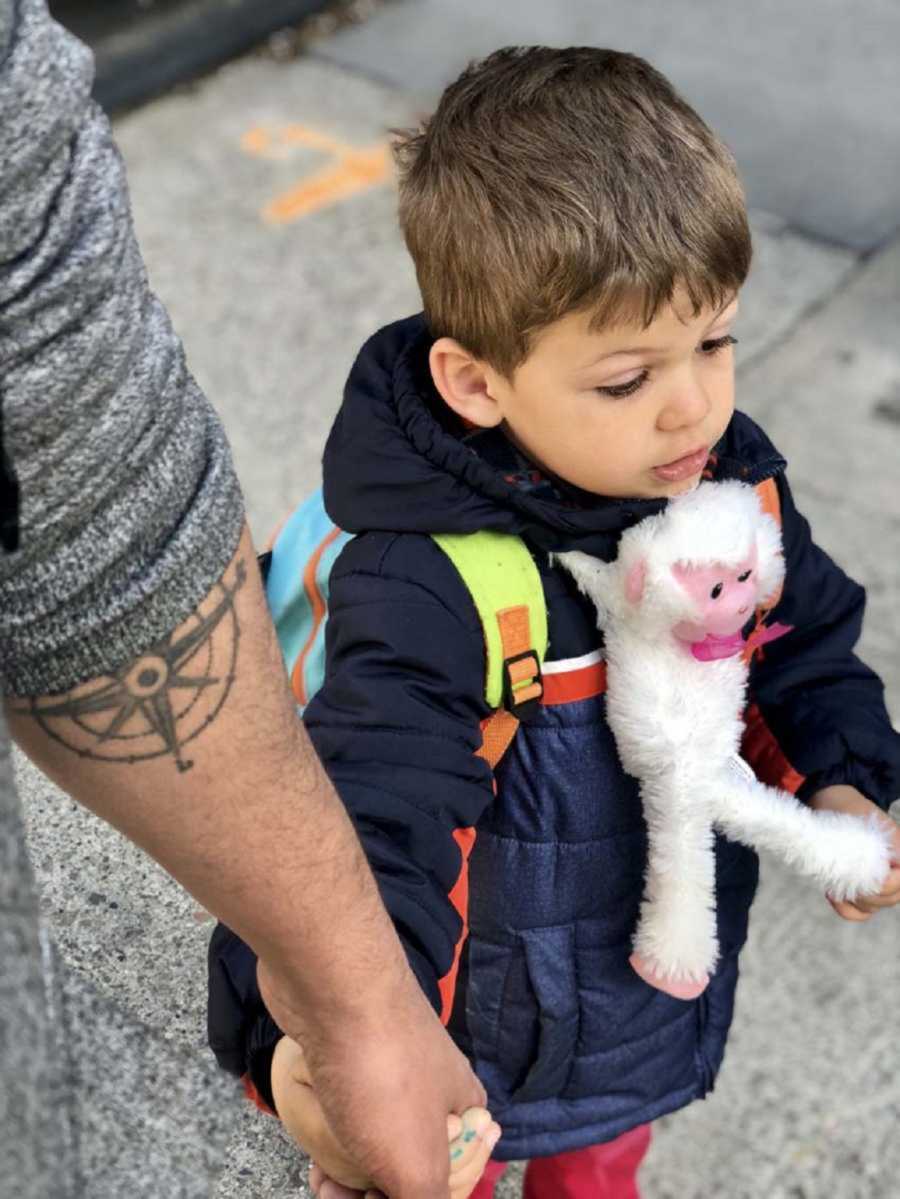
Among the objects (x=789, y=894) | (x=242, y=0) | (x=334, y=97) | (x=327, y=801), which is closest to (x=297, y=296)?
(x=334, y=97)

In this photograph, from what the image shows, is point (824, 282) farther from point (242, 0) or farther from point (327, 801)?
point (327, 801)

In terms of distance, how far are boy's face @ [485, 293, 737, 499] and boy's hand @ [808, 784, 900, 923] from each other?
17.9 inches

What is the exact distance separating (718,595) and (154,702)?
72 cm

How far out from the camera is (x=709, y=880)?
6.52 ft

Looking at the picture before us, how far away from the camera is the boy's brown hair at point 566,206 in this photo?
1851mm

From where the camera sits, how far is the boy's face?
6.09 ft

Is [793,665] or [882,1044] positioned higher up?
[793,665]

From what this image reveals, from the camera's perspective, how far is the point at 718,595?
1851 millimetres

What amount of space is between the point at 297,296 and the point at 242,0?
5.91ft

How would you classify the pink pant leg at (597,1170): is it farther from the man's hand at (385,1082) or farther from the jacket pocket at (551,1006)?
the man's hand at (385,1082)

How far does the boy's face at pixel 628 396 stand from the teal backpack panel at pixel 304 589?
288 millimetres

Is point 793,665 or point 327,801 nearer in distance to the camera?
point 327,801

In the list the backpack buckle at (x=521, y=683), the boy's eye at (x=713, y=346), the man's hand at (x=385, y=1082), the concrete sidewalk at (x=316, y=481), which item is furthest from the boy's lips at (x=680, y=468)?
the concrete sidewalk at (x=316, y=481)

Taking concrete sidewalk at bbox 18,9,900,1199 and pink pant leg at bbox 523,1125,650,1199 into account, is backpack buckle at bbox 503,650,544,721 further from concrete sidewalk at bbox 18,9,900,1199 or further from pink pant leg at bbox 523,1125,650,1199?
pink pant leg at bbox 523,1125,650,1199
